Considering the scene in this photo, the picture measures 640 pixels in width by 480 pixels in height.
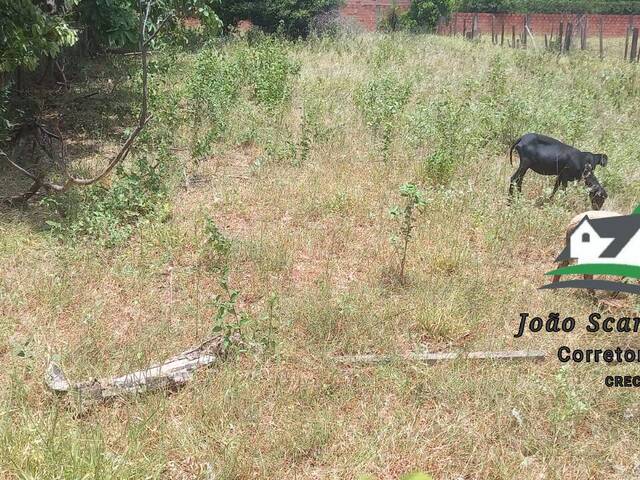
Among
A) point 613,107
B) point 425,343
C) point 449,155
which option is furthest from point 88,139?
point 613,107

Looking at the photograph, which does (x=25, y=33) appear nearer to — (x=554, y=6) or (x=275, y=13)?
(x=275, y=13)

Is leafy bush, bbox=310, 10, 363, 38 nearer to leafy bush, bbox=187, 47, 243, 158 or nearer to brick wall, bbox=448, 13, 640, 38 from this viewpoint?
leafy bush, bbox=187, 47, 243, 158

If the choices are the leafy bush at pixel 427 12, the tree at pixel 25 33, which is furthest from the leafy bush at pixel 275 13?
the leafy bush at pixel 427 12

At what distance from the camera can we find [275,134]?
7.38m

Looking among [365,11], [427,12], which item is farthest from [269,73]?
[427,12]

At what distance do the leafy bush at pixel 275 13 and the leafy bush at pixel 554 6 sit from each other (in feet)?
64.8

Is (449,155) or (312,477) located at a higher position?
(449,155)

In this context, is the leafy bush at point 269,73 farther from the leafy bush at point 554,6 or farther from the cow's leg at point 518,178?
the leafy bush at point 554,6

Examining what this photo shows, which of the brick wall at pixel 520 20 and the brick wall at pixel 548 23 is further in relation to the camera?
the brick wall at pixel 520 20

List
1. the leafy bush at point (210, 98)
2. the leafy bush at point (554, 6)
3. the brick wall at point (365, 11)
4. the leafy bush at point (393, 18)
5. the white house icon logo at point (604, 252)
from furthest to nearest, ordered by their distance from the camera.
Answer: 1. the leafy bush at point (554, 6)
2. the brick wall at point (365, 11)
3. the leafy bush at point (393, 18)
4. the leafy bush at point (210, 98)
5. the white house icon logo at point (604, 252)

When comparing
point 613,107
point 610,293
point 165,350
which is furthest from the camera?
point 613,107

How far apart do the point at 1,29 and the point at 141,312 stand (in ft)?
10.2

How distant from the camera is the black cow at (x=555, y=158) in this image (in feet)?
16.8

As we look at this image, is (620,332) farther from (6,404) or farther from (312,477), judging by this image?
(6,404)
